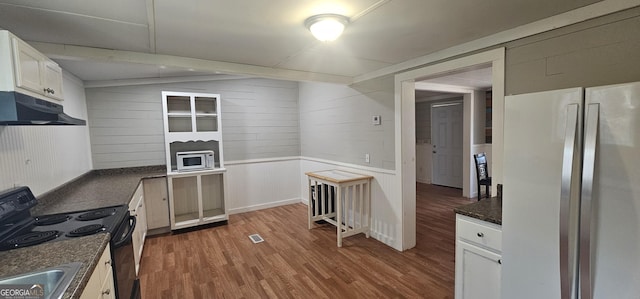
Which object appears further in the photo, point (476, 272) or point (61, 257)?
point (476, 272)

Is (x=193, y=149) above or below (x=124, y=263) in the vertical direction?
above

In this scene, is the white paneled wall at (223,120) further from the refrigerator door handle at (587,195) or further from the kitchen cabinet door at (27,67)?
the refrigerator door handle at (587,195)

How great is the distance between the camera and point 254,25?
191cm

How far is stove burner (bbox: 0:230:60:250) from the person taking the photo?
1.40 metres

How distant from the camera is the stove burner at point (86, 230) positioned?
154 centimetres

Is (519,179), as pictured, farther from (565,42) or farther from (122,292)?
(122,292)

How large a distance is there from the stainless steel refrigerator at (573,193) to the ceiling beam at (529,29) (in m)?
0.83

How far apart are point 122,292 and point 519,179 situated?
2.48 meters

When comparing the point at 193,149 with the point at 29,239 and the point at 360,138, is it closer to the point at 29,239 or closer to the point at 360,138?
the point at 360,138

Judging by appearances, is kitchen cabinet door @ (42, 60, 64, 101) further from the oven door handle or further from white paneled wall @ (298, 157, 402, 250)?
white paneled wall @ (298, 157, 402, 250)

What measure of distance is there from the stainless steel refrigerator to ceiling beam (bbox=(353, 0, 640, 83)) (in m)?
0.83

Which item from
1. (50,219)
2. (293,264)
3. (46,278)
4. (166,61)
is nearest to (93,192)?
(50,219)

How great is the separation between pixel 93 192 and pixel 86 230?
1308mm

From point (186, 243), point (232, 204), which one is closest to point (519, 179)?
point (186, 243)
